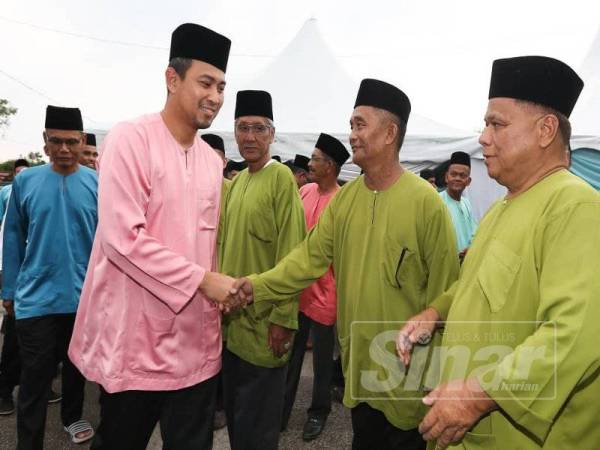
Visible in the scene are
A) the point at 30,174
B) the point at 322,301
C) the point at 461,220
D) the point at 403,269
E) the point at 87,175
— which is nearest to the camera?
the point at 403,269

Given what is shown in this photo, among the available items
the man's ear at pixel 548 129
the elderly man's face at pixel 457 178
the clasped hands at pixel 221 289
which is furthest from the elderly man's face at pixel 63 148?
the elderly man's face at pixel 457 178

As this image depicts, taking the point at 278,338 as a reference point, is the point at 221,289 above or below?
above

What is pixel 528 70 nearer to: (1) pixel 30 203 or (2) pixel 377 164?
(2) pixel 377 164

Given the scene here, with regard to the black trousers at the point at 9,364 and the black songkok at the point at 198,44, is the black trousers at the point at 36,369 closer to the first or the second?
the black trousers at the point at 9,364

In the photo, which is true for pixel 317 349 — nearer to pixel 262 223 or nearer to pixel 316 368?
pixel 316 368

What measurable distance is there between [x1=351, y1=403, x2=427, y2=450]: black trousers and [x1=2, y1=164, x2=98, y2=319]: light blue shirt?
2102 mm

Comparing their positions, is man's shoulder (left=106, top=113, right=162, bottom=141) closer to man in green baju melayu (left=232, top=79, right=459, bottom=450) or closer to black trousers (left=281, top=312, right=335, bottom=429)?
man in green baju melayu (left=232, top=79, right=459, bottom=450)

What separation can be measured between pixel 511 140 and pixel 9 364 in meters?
4.37

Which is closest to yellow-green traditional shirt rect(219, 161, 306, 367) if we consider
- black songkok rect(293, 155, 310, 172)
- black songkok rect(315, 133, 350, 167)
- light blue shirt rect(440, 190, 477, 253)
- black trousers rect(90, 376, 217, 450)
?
black trousers rect(90, 376, 217, 450)

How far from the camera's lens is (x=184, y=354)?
2021mm

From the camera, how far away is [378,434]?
2.34 meters

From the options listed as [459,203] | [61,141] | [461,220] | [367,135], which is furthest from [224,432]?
[459,203]

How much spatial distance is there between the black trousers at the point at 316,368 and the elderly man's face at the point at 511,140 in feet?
8.80

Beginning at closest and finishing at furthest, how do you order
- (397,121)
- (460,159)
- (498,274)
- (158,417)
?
1. (498,274)
2. (158,417)
3. (397,121)
4. (460,159)
